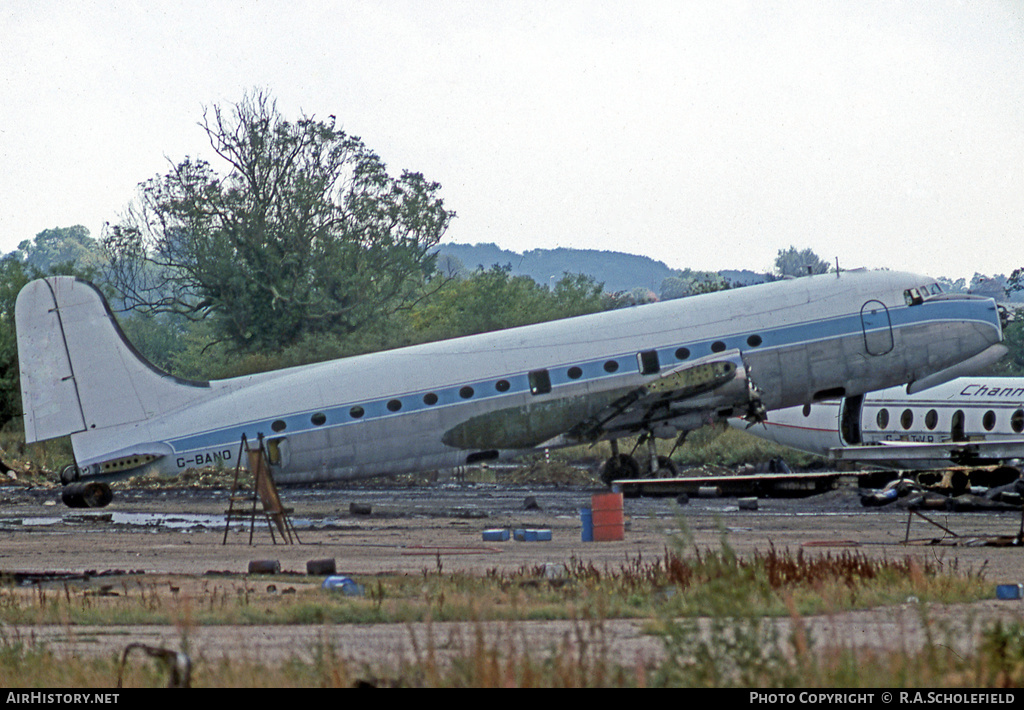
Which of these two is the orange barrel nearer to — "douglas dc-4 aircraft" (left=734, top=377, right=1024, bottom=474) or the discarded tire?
the discarded tire

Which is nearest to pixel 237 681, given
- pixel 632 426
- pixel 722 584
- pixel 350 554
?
pixel 722 584

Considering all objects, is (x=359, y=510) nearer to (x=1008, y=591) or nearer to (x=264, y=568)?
(x=264, y=568)

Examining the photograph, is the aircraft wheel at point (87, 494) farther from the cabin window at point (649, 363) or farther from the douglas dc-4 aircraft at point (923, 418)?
the douglas dc-4 aircraft at point (923, 418)

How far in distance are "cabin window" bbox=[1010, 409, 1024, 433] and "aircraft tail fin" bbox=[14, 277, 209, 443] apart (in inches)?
964

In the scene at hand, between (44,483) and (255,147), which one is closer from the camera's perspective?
(44,483)

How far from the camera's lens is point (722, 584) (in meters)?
8.24

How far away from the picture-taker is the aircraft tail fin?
32.0m

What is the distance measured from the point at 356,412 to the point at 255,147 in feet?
150

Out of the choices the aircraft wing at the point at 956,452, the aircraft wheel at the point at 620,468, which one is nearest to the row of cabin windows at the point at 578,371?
the aircraft wheel at the point at 620,468

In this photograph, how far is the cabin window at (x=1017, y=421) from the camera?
3680 cm

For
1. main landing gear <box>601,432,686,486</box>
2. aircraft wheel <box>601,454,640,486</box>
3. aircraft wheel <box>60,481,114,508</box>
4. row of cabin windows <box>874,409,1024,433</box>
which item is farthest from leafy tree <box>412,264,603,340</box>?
aircraft wheel <box>60,481,114,508</box>

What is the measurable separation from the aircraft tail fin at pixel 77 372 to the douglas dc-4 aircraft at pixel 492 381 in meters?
0.04

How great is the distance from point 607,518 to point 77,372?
53.4 feet

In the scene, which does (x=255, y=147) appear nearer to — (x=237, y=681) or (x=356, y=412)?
(x=356, y=412)
